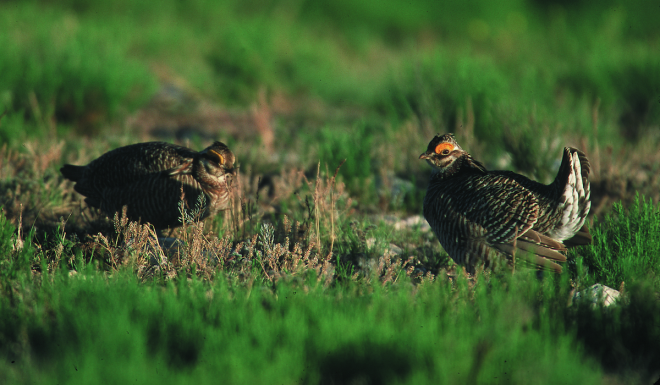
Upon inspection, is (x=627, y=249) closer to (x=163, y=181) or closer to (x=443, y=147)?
(x=443, y=147)

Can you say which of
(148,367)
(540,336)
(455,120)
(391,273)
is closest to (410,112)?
(455,120)

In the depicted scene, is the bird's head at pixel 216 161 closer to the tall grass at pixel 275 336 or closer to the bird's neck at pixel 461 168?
the tall grass at pixel 275 336

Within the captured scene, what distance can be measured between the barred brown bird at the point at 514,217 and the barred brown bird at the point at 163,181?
1694 millimetres

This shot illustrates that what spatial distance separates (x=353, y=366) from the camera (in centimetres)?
279

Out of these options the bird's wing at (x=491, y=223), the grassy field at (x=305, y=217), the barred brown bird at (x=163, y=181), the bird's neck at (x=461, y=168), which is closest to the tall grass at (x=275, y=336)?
the grassy field at (x=305, y=217)

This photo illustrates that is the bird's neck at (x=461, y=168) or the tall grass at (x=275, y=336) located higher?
the bird's neck at (x=461, y=168)

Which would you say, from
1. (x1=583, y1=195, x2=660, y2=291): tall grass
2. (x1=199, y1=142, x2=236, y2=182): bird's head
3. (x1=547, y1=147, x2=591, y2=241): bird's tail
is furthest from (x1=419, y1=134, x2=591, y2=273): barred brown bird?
(x1=199, y1=142, x2=236, y2=182): bird's head

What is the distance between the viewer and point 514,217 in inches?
160

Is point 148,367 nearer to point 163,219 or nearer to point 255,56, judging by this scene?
point 163,219

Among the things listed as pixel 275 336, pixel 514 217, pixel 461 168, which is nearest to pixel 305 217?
pixel 461 168

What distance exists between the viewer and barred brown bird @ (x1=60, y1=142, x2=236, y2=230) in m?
4.67

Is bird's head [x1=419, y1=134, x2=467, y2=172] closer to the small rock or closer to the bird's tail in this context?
the bird's tail

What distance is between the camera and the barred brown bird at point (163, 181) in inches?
184

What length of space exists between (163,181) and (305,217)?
130 centimetres
